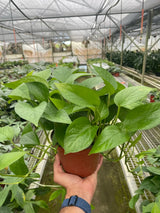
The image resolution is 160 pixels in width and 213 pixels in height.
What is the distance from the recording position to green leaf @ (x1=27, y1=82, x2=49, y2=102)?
375 mm

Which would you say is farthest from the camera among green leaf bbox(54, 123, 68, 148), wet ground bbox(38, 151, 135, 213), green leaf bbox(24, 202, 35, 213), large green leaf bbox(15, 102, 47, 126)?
wet ground bbox(38, 151, 135, 213)

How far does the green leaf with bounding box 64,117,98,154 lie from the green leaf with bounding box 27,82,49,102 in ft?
0.37

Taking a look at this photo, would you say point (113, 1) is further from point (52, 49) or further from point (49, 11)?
point (52, 49)

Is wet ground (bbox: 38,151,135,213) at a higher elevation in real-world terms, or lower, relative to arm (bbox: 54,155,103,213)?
lower

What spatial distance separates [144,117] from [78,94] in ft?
0.51

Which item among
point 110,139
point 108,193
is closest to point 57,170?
point 110,139

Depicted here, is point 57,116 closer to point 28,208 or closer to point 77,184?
point 77,184

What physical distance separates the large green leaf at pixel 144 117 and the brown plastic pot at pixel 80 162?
0.46ft

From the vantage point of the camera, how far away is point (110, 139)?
1.02ft

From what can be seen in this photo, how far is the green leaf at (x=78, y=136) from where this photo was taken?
1.05ft

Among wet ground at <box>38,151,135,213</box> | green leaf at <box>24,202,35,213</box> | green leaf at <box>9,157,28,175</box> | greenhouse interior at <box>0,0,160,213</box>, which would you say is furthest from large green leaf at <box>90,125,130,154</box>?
wet ground at <box>38,151,135,213</box>

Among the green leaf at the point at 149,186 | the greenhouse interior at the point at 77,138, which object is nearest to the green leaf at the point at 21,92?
the greenhouse interior at the point at 77,138

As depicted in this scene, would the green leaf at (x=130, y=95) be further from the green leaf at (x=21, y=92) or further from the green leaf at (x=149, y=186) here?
the green leaf at (x=149, y=186)

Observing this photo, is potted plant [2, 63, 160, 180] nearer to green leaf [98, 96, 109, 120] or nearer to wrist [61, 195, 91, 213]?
green leaf [98, 96, 109, 120]
